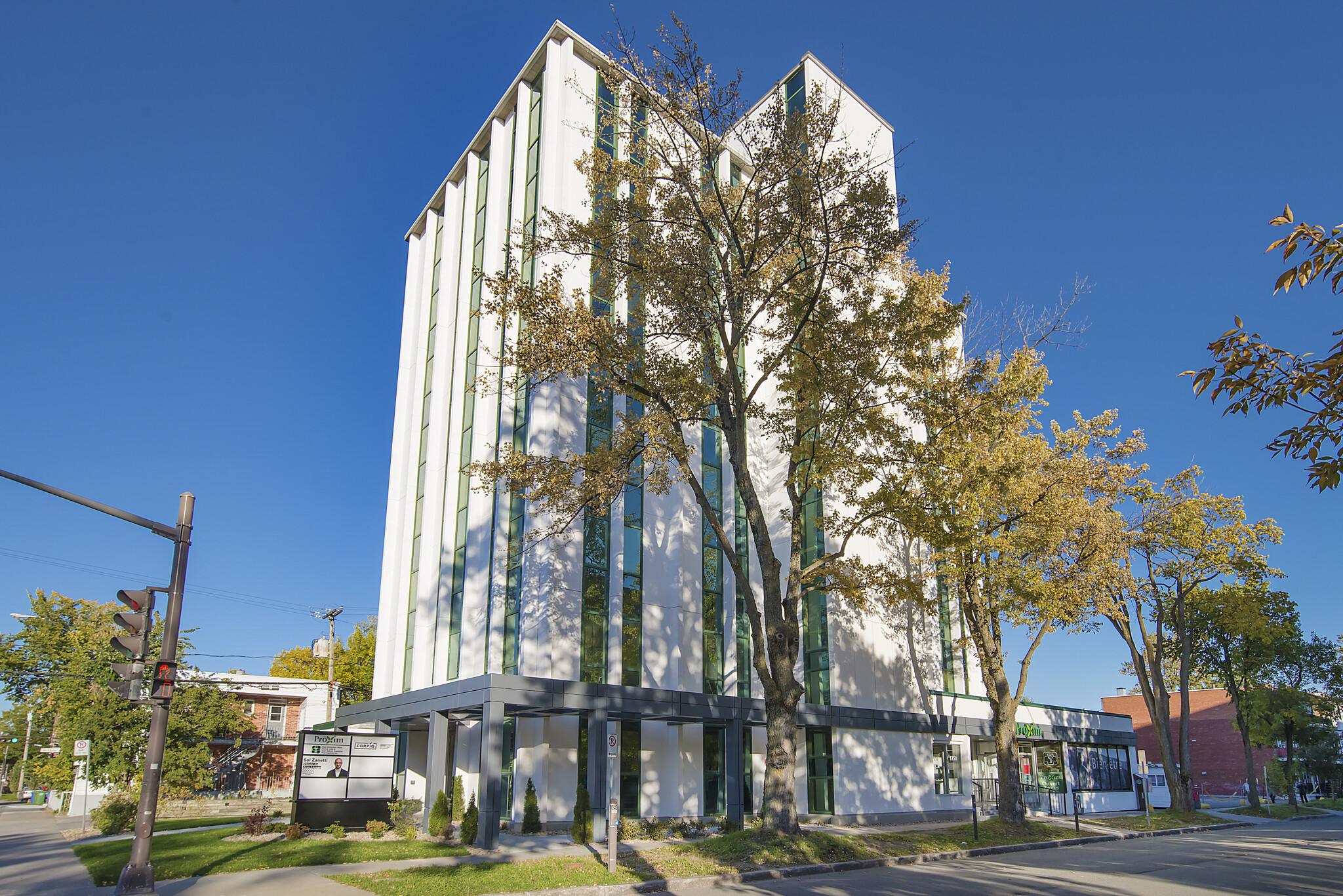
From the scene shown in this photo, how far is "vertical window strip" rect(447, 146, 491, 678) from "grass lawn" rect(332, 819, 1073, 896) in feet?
34.7

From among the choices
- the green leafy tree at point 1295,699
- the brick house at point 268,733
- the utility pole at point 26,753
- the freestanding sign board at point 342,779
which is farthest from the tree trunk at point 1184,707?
the brick house at point 268,733

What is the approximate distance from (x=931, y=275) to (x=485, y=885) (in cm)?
1734

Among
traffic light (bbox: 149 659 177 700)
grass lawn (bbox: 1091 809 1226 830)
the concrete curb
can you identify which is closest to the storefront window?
grass lawn (bbox: 1091 809 1226 830)

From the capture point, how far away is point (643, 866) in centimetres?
1520

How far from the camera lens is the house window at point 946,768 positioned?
30277 mm

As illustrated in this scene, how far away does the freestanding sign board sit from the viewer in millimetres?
20719

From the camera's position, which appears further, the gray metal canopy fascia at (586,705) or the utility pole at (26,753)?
the utility pole at (26,753)

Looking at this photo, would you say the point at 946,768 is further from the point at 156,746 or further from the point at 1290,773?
the point at 1290,773

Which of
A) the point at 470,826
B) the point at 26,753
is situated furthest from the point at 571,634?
the point at 26,753

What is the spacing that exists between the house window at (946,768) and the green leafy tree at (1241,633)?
591 inches

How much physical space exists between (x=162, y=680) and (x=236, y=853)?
7.02 m

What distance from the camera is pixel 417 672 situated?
92.6ft

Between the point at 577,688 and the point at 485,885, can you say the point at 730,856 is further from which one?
the point at 577,688

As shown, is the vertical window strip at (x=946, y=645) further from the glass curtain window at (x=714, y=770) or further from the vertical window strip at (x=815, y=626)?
the glass curtain window at (x=714, y=770)
